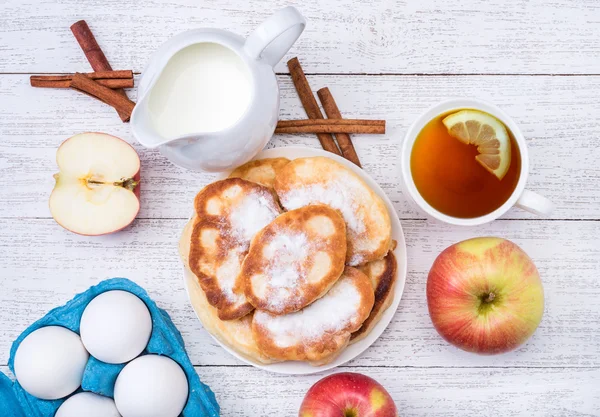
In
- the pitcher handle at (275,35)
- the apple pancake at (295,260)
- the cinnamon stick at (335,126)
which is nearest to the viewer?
the pitcher handle at (275,35)

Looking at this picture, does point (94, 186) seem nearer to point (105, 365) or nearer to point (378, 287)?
point (105, 365)

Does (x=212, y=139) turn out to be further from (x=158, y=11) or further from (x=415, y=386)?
(x=415, y=386)

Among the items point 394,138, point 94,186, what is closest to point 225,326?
point 94,186

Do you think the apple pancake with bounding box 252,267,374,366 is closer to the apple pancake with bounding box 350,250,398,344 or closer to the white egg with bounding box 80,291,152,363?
the apple pancake with bounding box 350,250,398,344

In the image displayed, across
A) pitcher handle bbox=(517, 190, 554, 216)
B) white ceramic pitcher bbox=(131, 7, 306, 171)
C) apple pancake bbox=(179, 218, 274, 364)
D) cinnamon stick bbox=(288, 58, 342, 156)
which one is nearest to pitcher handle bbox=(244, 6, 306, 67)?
white ceramic pitcher bbox=(131, 7, 306, 171)

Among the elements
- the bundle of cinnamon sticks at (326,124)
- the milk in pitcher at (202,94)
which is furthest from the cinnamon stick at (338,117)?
the milk in pitcher at (202,94)

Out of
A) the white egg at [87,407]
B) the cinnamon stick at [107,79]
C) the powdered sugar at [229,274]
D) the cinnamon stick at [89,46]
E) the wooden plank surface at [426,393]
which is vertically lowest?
the wooden plank surface at [426,393]

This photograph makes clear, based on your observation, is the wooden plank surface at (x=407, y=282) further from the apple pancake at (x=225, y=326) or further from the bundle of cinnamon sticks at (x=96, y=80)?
the bundle of cinnamon sticks at (x=96, y=80)
